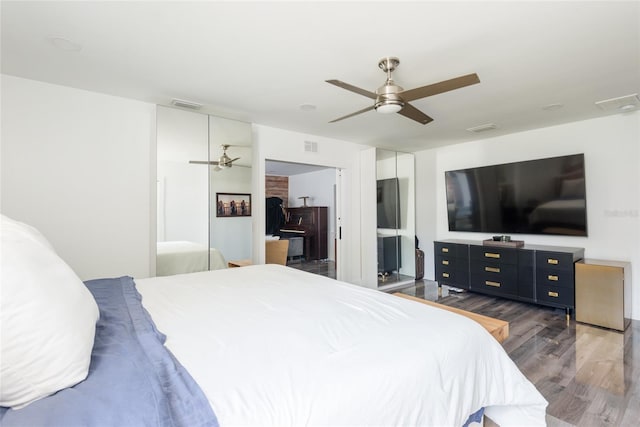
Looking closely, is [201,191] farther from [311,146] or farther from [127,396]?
[127,396]

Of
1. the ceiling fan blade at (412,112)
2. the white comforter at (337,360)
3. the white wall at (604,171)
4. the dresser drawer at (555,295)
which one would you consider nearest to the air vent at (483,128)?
the white wall at (604,171)

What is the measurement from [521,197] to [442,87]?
3.06 metres

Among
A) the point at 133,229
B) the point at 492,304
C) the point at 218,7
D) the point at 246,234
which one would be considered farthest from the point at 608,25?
the point at 133,229

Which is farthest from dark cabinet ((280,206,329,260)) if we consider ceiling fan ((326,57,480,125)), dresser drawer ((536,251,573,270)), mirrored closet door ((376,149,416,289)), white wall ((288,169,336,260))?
ceiling fan ((326,57,480,125))

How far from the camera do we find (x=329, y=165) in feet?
15.3

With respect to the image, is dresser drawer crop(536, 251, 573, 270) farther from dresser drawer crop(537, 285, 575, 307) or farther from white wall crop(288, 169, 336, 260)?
white wall crop(288, 169, 336, 260)

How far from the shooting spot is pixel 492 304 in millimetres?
4051

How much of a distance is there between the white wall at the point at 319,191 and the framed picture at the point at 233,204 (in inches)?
149

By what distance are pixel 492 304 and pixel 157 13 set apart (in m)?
4.70

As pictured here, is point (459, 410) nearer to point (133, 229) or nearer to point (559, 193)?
point (133, 229)

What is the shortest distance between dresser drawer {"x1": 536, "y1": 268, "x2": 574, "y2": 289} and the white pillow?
4427 millimetres

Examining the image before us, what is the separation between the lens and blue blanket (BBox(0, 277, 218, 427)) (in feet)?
2.22

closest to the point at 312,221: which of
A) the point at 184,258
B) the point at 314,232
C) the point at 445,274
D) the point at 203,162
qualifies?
the point at 314,232

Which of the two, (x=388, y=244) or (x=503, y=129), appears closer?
(x=503, y=129)
